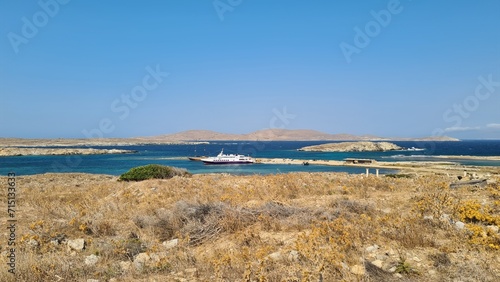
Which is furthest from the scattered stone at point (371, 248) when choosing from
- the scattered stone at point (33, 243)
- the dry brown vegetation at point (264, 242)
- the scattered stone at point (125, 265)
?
the scattered stone at point (33, 243)

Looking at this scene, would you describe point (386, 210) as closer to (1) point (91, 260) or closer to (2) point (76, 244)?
(1) point (91, 260)

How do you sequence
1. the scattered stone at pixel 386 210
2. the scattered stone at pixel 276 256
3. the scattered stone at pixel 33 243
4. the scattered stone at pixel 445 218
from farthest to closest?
the scattered stone at pixel 386 210 → the scattered stone at pixel 445 218 → the scattered stone at pixel 33 243 → the scattered stone at pixel 276 256

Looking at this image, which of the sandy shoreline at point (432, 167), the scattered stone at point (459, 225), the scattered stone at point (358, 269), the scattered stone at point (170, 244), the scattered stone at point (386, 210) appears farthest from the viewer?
the sandy shoreline at point (432, 167)

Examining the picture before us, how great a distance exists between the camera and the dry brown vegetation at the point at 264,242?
5.46m

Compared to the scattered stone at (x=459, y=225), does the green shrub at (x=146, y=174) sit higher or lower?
lower

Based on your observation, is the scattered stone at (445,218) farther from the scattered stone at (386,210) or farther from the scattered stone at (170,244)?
the scattered stone at (170,244)

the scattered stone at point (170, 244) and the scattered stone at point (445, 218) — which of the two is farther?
the scattered stone at point (445, 218)

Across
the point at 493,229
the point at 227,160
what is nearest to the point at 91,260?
the point at 493,229

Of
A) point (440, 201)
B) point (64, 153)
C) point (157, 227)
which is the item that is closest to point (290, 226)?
point (157, 227)

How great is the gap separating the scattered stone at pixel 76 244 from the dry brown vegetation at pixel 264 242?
8 centimetres

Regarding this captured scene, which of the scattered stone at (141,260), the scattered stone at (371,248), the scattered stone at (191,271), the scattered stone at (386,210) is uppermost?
the scattered stone at (386,210)

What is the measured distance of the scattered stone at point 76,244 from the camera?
7.22 m

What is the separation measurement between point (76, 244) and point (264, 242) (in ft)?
14.6

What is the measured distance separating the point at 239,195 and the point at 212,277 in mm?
6689
